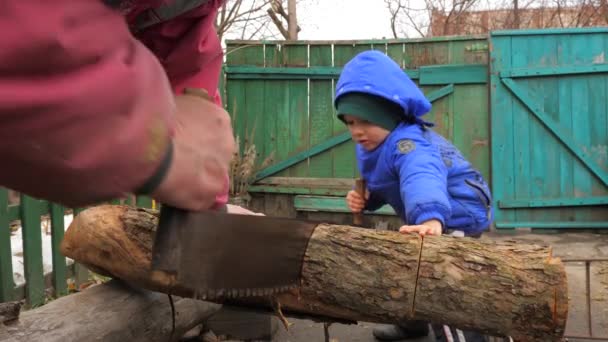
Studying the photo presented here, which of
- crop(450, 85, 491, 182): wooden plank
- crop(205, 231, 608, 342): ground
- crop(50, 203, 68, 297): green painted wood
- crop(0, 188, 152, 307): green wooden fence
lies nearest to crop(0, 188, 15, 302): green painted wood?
crop(0, 188, 152, 307): green wooden fence

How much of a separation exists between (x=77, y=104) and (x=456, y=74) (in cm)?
710

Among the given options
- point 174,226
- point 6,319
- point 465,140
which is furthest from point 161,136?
point 465,140

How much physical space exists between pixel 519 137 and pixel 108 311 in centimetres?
595

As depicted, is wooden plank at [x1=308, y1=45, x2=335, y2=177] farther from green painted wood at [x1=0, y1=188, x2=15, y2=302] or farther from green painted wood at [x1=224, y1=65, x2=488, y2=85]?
green painted wood at [x1=0, y1=188, x2=15, y2=302]

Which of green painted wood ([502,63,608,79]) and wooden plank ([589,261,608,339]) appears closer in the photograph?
wooden plank ([589,261,608,339])

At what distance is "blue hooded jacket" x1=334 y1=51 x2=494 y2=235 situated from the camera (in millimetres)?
3242

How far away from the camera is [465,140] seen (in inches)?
292

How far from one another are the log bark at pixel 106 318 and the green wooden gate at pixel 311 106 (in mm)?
4711

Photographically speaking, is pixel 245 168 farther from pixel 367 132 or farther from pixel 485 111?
pixel 367 132

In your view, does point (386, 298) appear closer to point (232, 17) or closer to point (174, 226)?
point (174, 226)

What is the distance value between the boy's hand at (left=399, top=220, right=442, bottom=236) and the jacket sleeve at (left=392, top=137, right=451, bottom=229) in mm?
Answer: 34

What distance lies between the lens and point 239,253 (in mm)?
1617

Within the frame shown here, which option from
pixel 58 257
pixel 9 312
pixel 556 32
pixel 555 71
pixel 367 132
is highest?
pixel 556 32

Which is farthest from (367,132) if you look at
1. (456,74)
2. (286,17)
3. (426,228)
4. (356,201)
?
(286,17)
